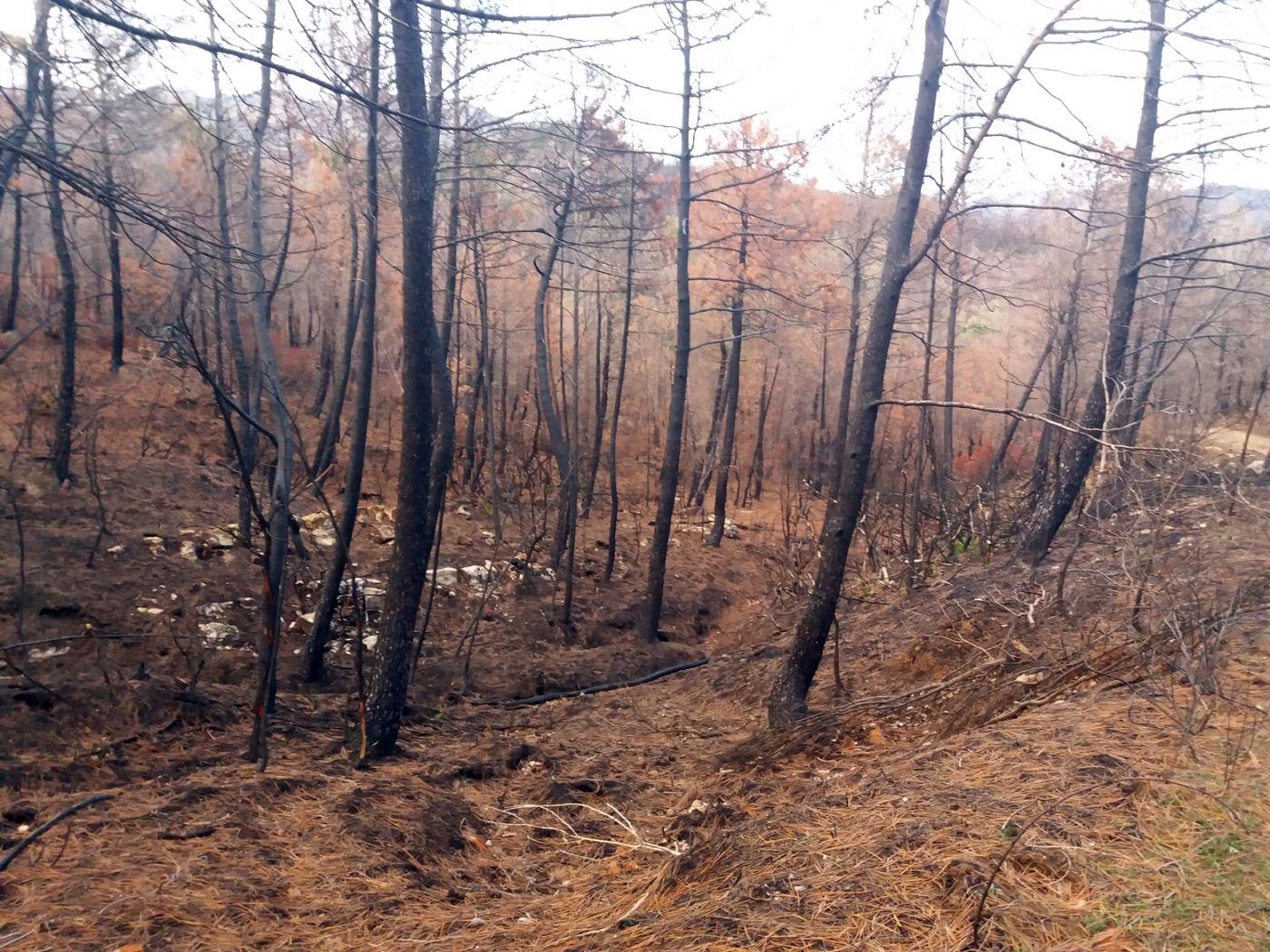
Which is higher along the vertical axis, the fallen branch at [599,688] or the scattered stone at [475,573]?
the scattered stone at [475,573]

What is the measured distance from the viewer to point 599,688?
34.1 feet

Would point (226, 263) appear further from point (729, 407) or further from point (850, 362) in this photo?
point (729, 407)

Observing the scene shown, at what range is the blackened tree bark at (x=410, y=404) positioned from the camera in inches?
247

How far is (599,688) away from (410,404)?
504cm

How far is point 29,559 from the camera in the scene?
32.8ft

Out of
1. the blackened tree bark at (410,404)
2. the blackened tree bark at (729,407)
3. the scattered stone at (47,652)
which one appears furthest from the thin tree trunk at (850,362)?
the scattered stone at (47,652)

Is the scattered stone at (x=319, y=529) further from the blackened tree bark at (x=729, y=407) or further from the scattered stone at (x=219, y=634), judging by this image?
the blackened tree bark at (x=729, y=407)

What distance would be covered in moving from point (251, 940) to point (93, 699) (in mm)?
3970

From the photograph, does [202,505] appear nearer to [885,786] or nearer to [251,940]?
[251,940]

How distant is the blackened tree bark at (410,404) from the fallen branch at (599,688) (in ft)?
8.76

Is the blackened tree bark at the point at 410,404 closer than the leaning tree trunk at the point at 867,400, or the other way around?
the blackened tree bark at the point at 410,404

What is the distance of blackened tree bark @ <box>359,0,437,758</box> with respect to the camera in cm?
627

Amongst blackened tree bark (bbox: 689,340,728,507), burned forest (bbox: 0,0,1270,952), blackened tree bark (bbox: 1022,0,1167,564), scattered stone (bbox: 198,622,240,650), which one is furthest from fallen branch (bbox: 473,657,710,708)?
blackened tree bark (bbox: 689,340,728,507)

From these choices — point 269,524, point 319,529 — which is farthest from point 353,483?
point 319,529
